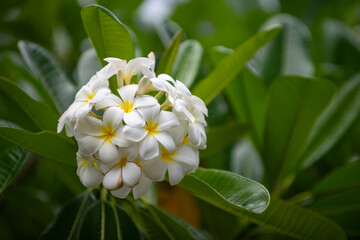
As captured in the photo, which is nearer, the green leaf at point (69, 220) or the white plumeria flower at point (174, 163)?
the white plumeria flower at point (174, 163)

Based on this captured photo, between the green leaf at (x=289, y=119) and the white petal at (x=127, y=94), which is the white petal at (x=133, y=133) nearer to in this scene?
the white petal at (x=127, y=94)

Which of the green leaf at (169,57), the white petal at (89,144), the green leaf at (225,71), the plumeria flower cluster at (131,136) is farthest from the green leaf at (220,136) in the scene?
the white petal at (89,144)

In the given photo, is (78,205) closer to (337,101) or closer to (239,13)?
(337,101)

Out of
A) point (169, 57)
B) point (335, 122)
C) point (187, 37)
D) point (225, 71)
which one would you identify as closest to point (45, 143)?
point (169, 57)

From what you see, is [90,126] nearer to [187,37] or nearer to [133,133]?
[133,133]

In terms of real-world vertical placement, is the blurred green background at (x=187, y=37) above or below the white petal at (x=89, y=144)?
below

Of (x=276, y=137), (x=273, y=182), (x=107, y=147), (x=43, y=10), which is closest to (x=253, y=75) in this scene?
(x=276, y=137)

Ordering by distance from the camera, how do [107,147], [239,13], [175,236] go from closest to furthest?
[107,147]
[175,236]
[239,13]
